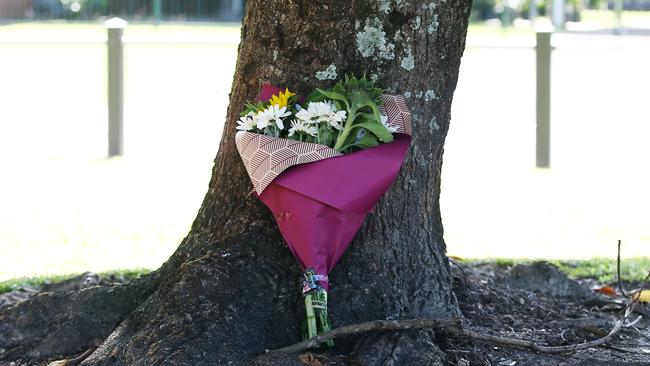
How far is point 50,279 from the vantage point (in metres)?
6.50

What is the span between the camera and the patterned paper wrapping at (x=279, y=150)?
3855mm

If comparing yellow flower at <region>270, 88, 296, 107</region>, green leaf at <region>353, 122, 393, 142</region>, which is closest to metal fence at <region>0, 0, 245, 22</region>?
yellow flower at <region>270, 88, 296, 107</region>

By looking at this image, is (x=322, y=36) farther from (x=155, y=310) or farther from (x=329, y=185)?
(x=155, y=310)

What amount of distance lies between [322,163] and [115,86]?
28.5 ft

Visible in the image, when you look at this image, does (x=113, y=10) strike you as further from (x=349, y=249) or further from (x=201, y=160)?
(x=349, y=249)

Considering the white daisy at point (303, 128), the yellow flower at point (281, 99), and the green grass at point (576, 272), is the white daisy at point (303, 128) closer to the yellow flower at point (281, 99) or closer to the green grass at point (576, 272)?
the yellow flower at point (281, 99)

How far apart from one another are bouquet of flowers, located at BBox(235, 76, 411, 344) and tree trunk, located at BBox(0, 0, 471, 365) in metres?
0.20

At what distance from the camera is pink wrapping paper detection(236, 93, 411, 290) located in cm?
383

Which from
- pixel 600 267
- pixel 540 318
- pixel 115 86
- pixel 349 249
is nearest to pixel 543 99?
A: pixel 115 86

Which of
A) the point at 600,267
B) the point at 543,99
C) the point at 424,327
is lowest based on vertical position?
the point at 600,267

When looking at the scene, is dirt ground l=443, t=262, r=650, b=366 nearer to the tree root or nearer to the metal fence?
the tree root

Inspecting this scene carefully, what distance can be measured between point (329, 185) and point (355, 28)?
30.0 inches

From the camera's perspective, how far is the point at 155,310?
13.9 feet

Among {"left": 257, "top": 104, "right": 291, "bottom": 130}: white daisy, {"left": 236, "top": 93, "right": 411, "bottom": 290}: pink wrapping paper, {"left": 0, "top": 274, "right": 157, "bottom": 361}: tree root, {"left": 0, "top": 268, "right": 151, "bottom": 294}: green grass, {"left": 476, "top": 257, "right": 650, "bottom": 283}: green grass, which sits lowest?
{"left": 476, "top": 257, "right": 650, "bottom": 283}: green grass
